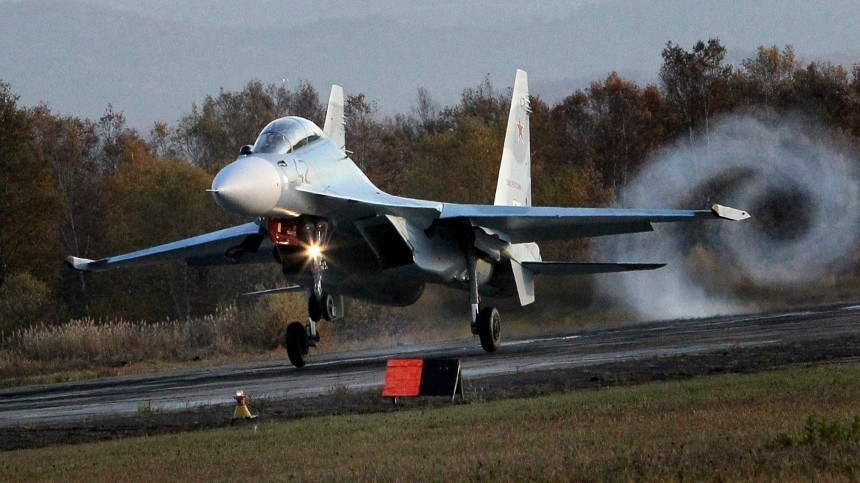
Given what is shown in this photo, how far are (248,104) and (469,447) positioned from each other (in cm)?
8381

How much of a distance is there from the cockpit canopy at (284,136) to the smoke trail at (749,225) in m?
15.6

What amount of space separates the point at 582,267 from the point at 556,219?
6.71ft

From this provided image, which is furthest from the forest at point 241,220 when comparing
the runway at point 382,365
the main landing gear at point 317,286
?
the main landing gear at point 317,286

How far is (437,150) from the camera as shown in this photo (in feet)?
216

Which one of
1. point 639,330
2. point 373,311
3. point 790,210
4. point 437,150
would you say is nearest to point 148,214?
point 437,150

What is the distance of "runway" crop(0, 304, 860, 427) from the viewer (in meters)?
19.2

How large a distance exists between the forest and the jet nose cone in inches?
1004

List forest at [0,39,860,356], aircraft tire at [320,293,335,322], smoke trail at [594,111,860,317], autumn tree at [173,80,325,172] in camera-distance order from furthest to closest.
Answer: autumn tree at [173,80,325,172]
forest at [0,39,860,356]
smoke trail at [594,111,860,317]
aircraft tire at [320,293,335,322]

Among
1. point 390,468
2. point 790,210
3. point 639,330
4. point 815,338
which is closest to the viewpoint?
point 390,468

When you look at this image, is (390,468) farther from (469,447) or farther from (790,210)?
(790,210)

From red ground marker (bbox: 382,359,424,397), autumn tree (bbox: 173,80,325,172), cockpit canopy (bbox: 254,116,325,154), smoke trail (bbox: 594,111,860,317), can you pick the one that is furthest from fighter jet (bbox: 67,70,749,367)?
autumn tree (bbox: 173,80,325,172)

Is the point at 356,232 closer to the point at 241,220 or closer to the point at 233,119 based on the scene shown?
the point at 241,220

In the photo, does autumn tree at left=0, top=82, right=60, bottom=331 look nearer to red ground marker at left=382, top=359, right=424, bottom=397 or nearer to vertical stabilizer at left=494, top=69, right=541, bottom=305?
vertical stabilizer at left=494, top=69, right=541, bottom=305

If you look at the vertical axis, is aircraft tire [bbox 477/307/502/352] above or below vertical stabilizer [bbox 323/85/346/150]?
below
